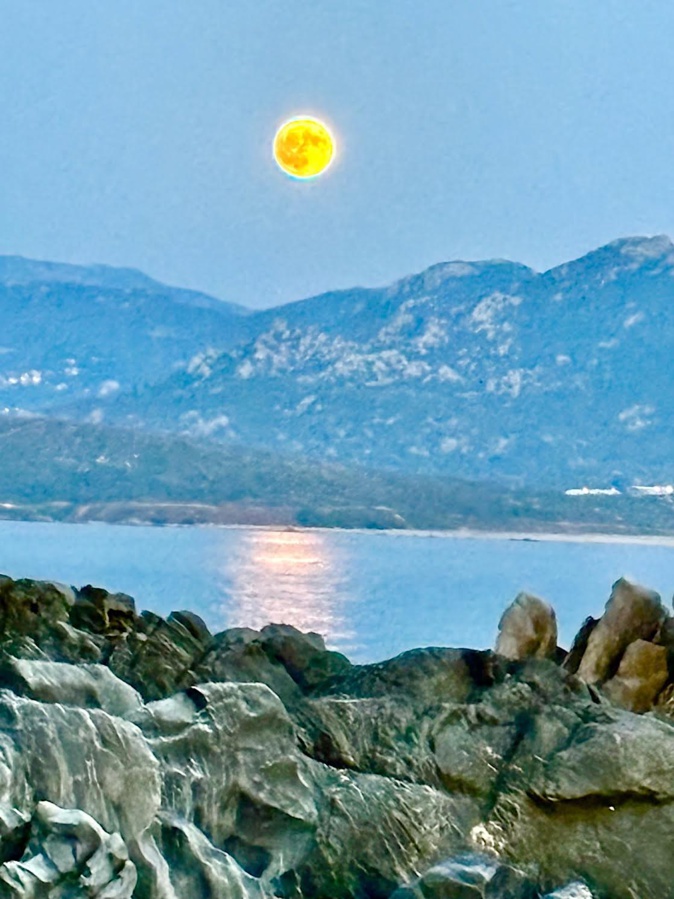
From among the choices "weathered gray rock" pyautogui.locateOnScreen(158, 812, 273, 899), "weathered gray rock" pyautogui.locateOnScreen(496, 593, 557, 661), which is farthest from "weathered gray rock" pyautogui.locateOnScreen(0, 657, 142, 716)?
"weathered gray rock" pyautogui.locateOnScreen(496, 593, 557, 661)

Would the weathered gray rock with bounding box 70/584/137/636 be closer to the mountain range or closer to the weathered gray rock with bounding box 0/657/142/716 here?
the weathered gray rock with bounding box 0/657/142/716

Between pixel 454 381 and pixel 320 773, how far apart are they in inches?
427

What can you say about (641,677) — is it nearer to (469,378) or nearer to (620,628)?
(620,628)

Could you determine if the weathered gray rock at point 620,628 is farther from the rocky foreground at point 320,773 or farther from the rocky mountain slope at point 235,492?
the rocky mountain slope at point 235,492

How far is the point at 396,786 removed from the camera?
3205 mm

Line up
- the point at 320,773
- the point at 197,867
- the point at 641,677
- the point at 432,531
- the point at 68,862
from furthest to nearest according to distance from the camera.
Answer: the point at 432,531 → the point at 641,677 → the point at 320,773 → the point at 197,867 → the point at 68,862

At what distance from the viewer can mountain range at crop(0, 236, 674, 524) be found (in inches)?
486

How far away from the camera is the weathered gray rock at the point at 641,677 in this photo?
3.85m

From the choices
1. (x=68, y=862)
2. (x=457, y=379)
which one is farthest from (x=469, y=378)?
(x=68, y=862)

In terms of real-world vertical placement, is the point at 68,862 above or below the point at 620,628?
below

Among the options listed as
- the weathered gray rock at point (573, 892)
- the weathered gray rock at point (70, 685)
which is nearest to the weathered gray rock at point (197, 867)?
the weathered gray rock at point (70, 685)

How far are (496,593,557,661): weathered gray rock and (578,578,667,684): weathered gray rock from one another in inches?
5.9

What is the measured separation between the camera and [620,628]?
4020mm

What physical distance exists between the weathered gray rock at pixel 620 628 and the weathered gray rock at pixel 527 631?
15 centimetres
